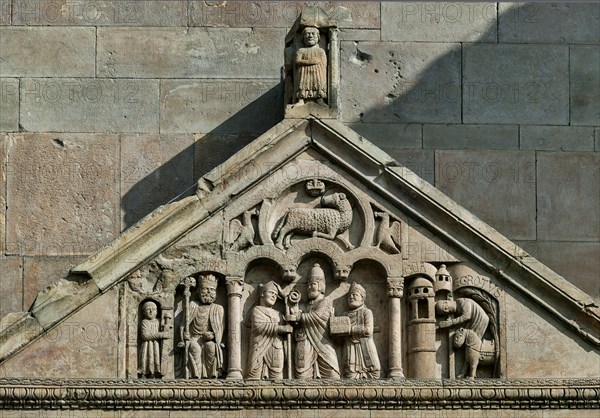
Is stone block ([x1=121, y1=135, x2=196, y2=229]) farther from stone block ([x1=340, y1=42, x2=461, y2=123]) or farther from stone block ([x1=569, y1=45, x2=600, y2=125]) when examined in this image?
stone block ([x1=569, y1=45, x2=600, y2=125])

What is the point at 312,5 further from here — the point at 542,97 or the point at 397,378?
the point at 397,378

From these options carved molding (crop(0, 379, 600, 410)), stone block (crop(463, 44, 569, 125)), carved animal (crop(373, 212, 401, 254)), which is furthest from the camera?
stone block (crop(463, 44, 569, 125))

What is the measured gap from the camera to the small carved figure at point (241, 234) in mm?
24781

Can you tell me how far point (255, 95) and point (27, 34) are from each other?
8.39ft

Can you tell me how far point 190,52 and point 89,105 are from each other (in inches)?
48.4

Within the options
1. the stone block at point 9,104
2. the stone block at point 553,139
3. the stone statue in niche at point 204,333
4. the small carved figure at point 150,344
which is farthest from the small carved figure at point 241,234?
the stone block at point 553,139

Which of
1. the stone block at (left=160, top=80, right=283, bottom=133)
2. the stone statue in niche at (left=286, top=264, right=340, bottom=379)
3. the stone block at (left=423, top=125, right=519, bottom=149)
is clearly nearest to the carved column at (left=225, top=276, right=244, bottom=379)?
the stone statue in niche at (left=286, top=264, right=340, bottom=379)

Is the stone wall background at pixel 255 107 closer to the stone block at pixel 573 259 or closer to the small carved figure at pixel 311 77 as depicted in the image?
the stone block at pixel 573 259

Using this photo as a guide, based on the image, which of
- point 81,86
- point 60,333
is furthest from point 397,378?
point 81,86

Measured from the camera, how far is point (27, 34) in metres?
27.3

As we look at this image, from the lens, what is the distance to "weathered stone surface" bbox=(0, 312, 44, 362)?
79.8ft

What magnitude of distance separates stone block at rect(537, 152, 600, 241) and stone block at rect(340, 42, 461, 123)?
1168 mm

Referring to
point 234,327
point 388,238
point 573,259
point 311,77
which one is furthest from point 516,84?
point 234,327

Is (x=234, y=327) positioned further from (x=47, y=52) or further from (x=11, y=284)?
(x=47, y=52)
